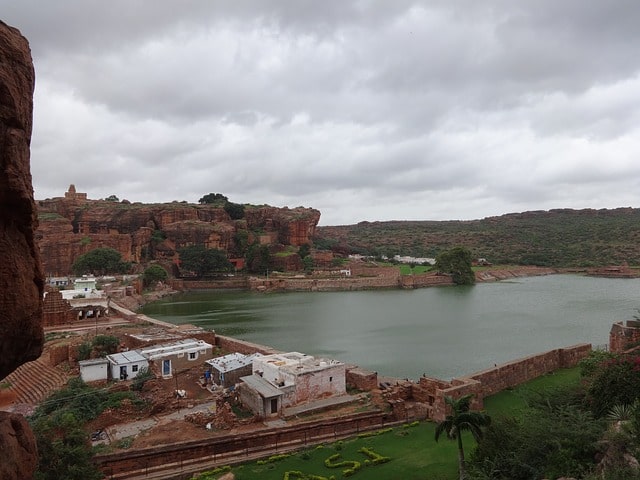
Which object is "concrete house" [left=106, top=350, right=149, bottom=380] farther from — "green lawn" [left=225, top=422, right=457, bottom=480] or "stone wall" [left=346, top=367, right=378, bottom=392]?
"green lawn" [left=225, top=422, right=457, bottom=480]

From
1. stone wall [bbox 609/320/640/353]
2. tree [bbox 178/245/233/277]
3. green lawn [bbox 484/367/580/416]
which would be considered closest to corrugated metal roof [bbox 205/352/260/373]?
green lawn [bbox 484/367/580/416]

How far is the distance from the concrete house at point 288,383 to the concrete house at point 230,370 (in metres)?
0.73

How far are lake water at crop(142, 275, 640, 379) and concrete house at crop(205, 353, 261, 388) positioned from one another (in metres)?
8.13

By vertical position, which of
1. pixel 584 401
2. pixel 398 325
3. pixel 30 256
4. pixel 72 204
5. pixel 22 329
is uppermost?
pixel 72 204

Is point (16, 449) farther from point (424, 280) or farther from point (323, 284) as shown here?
point (424, 280)

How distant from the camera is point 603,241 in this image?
340 feet

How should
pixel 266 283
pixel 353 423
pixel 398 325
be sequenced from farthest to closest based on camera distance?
pixel 266 283, pixel 398 325, pixel 353 423

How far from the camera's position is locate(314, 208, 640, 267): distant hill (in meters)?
96.4

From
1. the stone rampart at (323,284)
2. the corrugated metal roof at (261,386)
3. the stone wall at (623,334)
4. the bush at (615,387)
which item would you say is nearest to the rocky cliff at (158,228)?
the stone rampart at (323,284)

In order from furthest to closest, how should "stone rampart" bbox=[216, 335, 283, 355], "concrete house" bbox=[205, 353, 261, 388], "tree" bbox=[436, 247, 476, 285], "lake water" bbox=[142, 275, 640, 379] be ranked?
"tree" bbox=[436, 247, 476, 285] < "lake water" bbox=[142, 275, 640, 379] < "stone rampart" bbox=[216, 335, 283, 355] < "concrete house" bbox=[205, 353, 261, 388]

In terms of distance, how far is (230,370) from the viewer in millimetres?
19438

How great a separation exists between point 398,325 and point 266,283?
116ft

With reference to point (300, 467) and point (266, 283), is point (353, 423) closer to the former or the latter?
point (300, 467)

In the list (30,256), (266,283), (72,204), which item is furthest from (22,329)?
(72,204)
